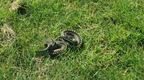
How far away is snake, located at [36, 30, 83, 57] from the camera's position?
427 cm

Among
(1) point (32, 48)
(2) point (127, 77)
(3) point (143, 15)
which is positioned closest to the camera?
(2) point (127, 77)

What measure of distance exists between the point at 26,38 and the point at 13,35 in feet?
0.54

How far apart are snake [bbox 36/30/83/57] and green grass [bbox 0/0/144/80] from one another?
77 mm

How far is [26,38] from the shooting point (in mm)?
4469

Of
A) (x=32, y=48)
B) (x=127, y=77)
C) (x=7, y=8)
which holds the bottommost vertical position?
(x=127, y=77)

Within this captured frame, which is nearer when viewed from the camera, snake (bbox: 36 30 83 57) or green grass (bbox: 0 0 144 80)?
green grass (bbox: 0 0 144 80)

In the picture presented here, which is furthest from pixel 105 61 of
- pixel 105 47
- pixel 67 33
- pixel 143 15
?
pixel 143 15

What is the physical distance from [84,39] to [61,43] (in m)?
0.30

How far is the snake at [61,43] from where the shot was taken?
168 inches

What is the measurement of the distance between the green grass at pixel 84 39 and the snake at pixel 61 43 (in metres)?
0.08

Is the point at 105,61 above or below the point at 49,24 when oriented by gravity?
below

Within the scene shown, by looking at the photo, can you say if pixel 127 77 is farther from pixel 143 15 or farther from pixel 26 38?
pixel 26 38

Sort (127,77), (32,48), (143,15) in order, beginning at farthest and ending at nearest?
(143,15) < (32,48) < (127,77)

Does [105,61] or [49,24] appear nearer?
[105,61]
